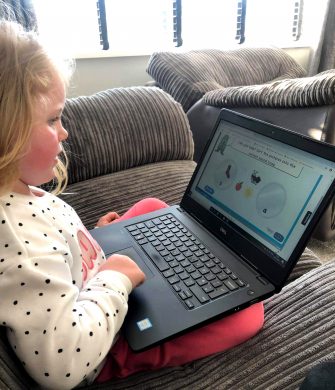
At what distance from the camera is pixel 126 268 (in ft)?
2.06

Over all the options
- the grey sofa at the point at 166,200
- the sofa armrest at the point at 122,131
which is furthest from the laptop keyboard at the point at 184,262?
the sofa armrest at the point at 122,131

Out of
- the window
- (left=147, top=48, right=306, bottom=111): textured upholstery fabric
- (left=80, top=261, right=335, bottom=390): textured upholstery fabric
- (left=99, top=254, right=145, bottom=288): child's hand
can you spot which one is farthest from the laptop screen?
the window

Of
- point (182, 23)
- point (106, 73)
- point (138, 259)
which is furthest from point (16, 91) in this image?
point (182, 23)

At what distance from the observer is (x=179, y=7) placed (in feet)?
7.73

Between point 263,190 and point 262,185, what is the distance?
10mm

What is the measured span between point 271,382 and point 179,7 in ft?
→ 7.67

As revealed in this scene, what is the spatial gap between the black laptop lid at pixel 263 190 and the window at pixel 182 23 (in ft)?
4.28

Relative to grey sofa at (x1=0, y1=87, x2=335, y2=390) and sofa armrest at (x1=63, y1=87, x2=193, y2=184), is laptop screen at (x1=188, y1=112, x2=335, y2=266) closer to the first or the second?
grey sofa at (x1=0, y1=87, x2=335, y2=390)

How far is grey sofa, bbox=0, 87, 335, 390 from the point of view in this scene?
0.56m

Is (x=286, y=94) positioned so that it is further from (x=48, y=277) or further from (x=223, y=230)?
(x=48, y=277)

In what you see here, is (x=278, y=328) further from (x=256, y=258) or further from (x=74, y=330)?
(x=74, y=330)

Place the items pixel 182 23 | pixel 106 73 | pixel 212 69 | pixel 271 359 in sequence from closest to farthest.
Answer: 1. pixel 271 359
2. pixel 212 69
3. pixel 106 73
4. pixel 182 23

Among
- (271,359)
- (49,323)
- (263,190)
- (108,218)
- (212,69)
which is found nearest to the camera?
(49,323)

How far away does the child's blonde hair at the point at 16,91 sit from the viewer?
509mm
